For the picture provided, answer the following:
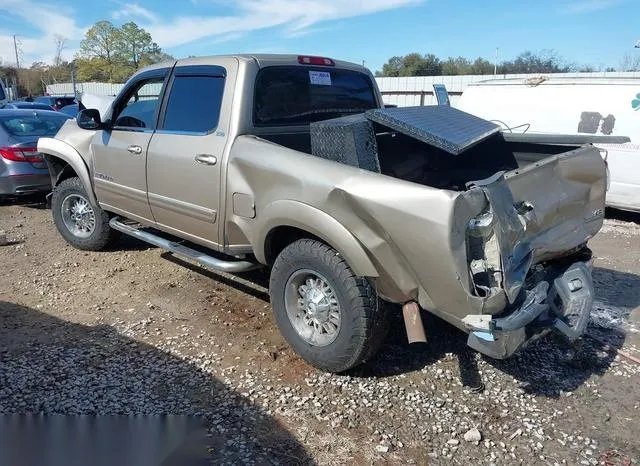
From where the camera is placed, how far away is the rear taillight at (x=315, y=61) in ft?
14.3

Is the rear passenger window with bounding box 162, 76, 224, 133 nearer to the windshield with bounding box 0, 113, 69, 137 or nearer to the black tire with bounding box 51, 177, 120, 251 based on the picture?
the black tire with bounding box 51, 177, 120, 251

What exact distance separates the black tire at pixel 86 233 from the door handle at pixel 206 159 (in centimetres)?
214

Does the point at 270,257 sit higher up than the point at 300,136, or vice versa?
the point at 300,136

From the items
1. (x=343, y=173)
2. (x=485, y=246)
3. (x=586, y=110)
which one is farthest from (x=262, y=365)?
(x=586, y=110)

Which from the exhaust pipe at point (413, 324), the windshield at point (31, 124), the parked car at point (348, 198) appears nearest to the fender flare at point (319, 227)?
the parked car at point (348, 198)

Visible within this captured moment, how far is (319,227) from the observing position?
3.20m

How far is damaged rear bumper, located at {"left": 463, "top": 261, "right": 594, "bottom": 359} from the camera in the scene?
276 cm

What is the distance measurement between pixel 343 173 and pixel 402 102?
19.7 m

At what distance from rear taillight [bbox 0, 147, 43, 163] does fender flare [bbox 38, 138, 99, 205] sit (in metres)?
2.23

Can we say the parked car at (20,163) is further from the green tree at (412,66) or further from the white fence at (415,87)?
the green tree at (412,66)

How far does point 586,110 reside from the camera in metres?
7.81

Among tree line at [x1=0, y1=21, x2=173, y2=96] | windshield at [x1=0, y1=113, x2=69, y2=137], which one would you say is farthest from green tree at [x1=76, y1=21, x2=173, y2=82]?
windshield at [x1=0, y1=113, x2=69, y2=137]

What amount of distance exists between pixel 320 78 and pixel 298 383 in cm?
Answer: 255

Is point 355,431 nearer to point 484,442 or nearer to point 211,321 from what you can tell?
point 484,442
